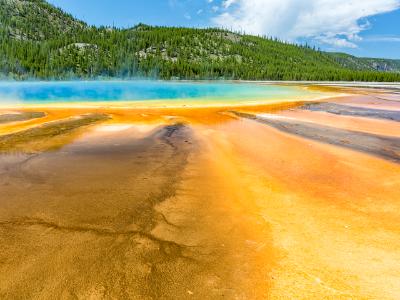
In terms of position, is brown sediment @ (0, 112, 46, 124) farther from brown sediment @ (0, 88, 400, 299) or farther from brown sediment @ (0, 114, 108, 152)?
brown sediment @ (0, 88, 400, 299)

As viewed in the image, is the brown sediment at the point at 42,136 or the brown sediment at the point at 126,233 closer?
the brown sediment at the point at 126,233

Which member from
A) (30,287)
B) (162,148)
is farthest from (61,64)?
(30,287)

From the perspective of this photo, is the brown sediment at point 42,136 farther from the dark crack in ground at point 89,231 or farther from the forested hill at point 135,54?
the forested hill at point 135,54

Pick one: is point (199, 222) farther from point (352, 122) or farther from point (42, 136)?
point (352, 122)

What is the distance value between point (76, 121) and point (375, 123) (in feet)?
50.2

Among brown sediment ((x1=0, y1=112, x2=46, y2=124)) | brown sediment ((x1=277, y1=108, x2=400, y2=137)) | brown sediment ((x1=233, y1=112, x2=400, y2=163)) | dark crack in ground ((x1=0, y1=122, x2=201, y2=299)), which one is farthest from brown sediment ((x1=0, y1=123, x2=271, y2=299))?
brown sediment ((x1=277, y1=108, x2=400, y2=137))

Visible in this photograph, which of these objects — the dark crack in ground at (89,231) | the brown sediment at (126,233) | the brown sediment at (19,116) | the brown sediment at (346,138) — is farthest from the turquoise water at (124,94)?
the brown sediment at (126,233)

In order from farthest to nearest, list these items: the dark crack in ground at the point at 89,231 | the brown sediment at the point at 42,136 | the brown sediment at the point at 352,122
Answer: the brown sediment at the point at 352,122
the brown sediment at the point at 42,136
the dark crack in ground at the point at 89,231

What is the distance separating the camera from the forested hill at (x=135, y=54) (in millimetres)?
110250

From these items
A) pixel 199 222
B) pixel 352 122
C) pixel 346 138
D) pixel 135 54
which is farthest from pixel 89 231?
pixel 135 54

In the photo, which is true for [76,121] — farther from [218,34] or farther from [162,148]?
[218,34]

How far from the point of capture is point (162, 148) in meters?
11.4

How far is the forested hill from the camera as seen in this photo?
362 feet

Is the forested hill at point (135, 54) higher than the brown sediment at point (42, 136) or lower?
higher
